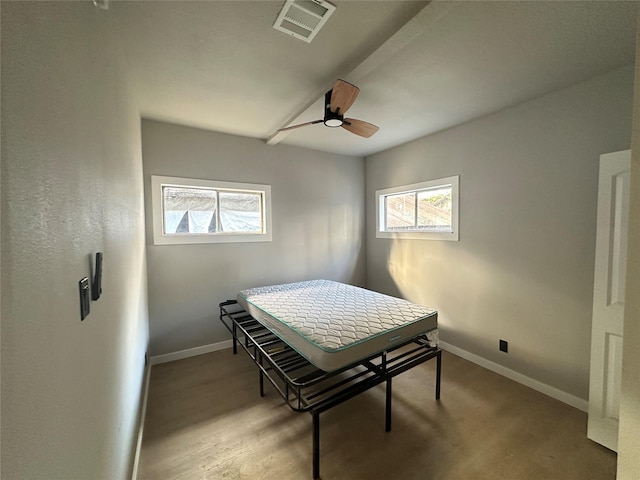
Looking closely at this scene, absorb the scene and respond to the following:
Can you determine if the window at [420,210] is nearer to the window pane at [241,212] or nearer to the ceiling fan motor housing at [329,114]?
the ceiling fan motor housing at [329,114]

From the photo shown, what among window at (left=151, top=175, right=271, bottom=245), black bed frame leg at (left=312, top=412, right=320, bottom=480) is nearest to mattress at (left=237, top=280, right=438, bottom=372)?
black bed frame leg at (left=312, top=412, right=320, bottom=480)

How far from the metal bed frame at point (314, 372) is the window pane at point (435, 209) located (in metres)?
1.51

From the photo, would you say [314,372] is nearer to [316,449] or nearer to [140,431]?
[316,449]

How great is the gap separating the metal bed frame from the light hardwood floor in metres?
0.15

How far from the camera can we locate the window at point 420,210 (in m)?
2.93

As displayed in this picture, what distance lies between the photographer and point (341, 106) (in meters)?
1.94

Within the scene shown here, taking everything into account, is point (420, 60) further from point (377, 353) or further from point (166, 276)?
point (166, 276)

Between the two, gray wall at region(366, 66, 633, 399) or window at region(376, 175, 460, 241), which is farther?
window at region(376, 175, 460, 241)

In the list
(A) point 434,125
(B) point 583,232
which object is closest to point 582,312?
(B) point 583,232

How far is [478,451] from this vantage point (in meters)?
1.64

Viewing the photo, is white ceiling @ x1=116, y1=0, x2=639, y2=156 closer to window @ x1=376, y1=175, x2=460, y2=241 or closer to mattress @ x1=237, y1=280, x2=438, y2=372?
window @ x1=376, y1=175, x2=460, y2=241

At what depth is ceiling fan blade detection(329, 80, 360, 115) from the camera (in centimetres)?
171

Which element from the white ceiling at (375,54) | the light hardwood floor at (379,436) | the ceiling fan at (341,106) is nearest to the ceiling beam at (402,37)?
the white ceiling at (375,54)

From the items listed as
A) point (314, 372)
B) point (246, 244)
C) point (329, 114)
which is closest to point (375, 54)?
point (329, 114)
